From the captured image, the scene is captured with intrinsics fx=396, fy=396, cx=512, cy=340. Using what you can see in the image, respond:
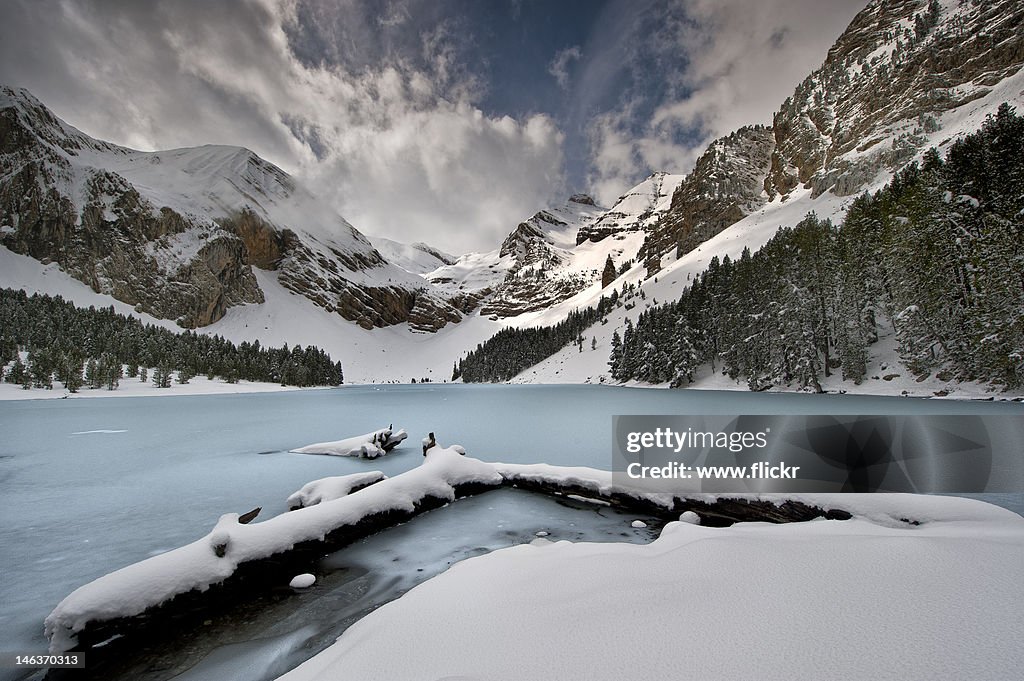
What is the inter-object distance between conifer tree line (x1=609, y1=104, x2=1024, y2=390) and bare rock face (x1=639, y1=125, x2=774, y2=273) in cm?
8846

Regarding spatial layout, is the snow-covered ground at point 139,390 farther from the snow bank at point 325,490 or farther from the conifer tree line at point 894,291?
the conifer tree line at point 894,291

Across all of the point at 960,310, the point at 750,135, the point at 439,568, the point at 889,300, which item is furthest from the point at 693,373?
the point at 750,135

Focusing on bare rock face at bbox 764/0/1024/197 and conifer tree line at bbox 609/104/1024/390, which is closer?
conifer tree line at bbox 609/104/1024/390

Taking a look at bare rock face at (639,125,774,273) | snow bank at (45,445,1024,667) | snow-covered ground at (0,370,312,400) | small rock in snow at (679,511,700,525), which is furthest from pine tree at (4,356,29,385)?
bare rock face at (639,125,774,273)

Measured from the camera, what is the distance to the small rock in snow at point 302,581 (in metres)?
6.29

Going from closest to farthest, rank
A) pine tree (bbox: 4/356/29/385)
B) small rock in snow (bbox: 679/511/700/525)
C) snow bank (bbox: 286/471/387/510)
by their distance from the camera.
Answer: small rock in snow (bbox: 679/511/700/525)
snow bank (bbox: 286/471/387/510)
pine tree (bbox: 4/356/29/385)

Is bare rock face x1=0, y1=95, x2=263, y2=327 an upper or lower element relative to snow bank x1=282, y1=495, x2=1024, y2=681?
upper

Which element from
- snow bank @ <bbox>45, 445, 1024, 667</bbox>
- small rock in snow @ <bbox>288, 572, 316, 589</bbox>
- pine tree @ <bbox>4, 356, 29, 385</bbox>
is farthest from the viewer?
pine tree @ <bbox>4, 356, 29, 385</bbox>

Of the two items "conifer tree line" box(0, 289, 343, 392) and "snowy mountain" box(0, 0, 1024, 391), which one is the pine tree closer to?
"conifer tree line" box(0, 289, 343, 392)

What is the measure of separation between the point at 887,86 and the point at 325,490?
480 ft

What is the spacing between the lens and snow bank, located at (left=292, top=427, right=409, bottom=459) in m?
17.2

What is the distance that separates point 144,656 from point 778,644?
6622 mm

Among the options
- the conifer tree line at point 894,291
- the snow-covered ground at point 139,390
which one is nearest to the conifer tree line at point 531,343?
the conifer tree line at point 894,291

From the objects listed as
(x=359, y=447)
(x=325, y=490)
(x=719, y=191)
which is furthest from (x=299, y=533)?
(x=719, y=191)
